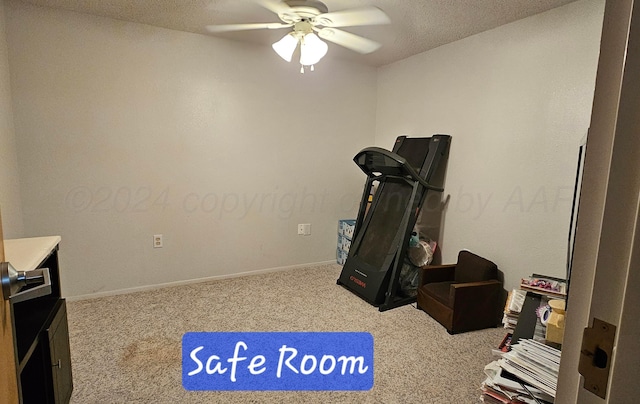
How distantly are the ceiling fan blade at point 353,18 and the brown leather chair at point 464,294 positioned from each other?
1.98 meters

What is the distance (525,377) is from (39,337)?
185 cm

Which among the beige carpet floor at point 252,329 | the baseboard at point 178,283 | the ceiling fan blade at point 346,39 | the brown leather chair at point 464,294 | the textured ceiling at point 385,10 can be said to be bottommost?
the beige carpet floor at point 252,329

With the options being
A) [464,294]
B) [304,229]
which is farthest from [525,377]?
[304,229]

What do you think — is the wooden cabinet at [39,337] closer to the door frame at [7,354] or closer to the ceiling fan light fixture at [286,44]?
the door frame at [7,354]

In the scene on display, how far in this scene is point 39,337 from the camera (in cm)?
135

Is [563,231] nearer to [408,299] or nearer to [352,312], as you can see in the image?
[408,299]

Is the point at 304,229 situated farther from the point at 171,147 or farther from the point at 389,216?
the point at 171,147

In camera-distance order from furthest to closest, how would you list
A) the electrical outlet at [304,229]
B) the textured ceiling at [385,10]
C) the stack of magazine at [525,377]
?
the electrical outlet at [304,229], the textured ceiling at [385,10], the stack of magazine at [525,377]

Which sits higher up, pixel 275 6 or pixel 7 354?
pixel 275 6

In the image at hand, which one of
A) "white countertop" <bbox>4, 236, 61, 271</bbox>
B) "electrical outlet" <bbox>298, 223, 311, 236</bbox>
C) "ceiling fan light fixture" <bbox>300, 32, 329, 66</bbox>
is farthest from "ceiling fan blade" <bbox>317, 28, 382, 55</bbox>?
"white countertop" <bbox>4, 236, 61, 271</bbox>

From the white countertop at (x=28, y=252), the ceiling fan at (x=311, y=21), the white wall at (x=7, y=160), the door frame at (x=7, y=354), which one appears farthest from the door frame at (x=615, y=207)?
the white wall at (x=7, y=160)

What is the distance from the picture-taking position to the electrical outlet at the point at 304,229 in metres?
3.89

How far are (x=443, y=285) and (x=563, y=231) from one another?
36.9 inches

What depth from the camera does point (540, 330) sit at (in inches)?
64.8
